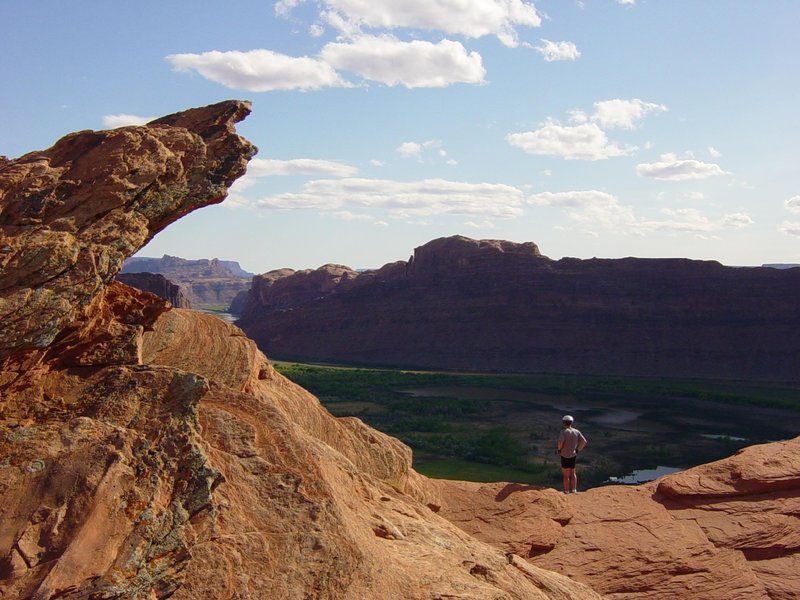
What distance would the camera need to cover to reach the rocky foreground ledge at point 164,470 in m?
7.91

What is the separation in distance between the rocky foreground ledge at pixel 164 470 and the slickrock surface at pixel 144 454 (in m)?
0.02

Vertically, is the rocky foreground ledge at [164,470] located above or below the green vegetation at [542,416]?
above

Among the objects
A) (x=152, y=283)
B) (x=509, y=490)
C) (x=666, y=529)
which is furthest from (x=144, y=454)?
(x=152, y=283)

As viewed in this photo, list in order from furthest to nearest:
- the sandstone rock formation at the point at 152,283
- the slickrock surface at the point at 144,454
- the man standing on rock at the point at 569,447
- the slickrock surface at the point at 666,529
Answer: the sandstone rock formation at the point at 152,283
the man standing on rock at the point at 569,447
the slickrock surface at the point at 666,529
the slickrock surface at the point at 144,454

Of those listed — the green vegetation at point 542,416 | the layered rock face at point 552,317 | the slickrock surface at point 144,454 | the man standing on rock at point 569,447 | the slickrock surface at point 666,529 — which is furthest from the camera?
the layered rock face at point 552,317

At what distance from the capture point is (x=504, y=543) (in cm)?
1384

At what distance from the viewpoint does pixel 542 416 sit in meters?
61.9

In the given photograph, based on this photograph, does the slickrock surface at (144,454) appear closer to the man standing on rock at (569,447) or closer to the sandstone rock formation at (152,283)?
the man standing on rock at (569,447)

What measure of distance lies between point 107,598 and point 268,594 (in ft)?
6.04

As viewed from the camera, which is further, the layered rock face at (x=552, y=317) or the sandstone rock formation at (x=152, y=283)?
the sandstone rock formation at (x=152, y=283)

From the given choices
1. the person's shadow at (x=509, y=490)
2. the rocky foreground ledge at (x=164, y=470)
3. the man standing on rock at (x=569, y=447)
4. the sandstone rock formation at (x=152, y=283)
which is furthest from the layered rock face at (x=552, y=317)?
the rocky foreground ledge at (x=164, y=470)

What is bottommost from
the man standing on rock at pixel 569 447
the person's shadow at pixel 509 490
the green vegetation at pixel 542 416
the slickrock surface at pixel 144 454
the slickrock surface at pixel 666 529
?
the green vegetation at pixel 542 416

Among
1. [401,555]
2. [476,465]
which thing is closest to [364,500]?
[401,555]

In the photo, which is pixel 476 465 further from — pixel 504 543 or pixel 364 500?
pixel 364 500
